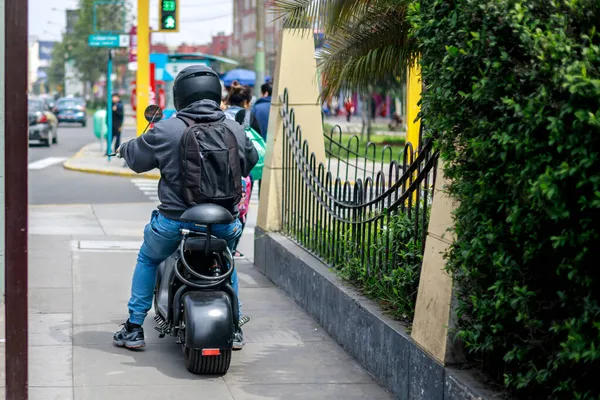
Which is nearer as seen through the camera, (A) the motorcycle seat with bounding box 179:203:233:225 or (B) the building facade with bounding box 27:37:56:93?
(A) the motorcycle seat with bounding box 179:203:233:225

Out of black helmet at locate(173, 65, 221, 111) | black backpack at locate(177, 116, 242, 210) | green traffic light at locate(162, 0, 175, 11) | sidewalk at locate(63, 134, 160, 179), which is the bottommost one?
sidewalk at locate(63, 134, 160, 179)

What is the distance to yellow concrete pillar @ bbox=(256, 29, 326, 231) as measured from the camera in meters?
9.05

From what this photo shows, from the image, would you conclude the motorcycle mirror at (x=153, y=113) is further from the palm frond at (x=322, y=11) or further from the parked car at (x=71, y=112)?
the parked car at (x=71, y=112)

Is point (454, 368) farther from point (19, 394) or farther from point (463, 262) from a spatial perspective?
point (19, 394)

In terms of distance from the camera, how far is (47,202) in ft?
53.0

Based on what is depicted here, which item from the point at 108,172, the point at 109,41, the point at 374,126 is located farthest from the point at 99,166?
the point at 374,126

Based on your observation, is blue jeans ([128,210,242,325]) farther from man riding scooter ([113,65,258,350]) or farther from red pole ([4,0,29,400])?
red pole ([4,0,29,400])

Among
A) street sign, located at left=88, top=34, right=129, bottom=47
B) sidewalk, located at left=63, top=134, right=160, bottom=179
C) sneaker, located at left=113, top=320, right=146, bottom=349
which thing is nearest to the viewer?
sneaker, located at left=113, top=320, right=146, bottom=349

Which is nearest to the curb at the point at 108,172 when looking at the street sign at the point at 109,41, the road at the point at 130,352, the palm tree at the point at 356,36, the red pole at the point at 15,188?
the street sign at the point at 109,41

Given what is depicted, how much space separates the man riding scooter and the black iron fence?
0.87m

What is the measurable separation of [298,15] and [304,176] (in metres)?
1.35

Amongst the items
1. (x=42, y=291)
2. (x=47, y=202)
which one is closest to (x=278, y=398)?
(x=42, y=291)

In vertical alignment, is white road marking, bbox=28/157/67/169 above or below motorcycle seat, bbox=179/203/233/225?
below

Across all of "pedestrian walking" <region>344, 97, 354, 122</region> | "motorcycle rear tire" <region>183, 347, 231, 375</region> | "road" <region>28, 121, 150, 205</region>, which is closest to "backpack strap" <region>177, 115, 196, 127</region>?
"motorcycle rear tire" <region>183, 347, 231, 375</region>
